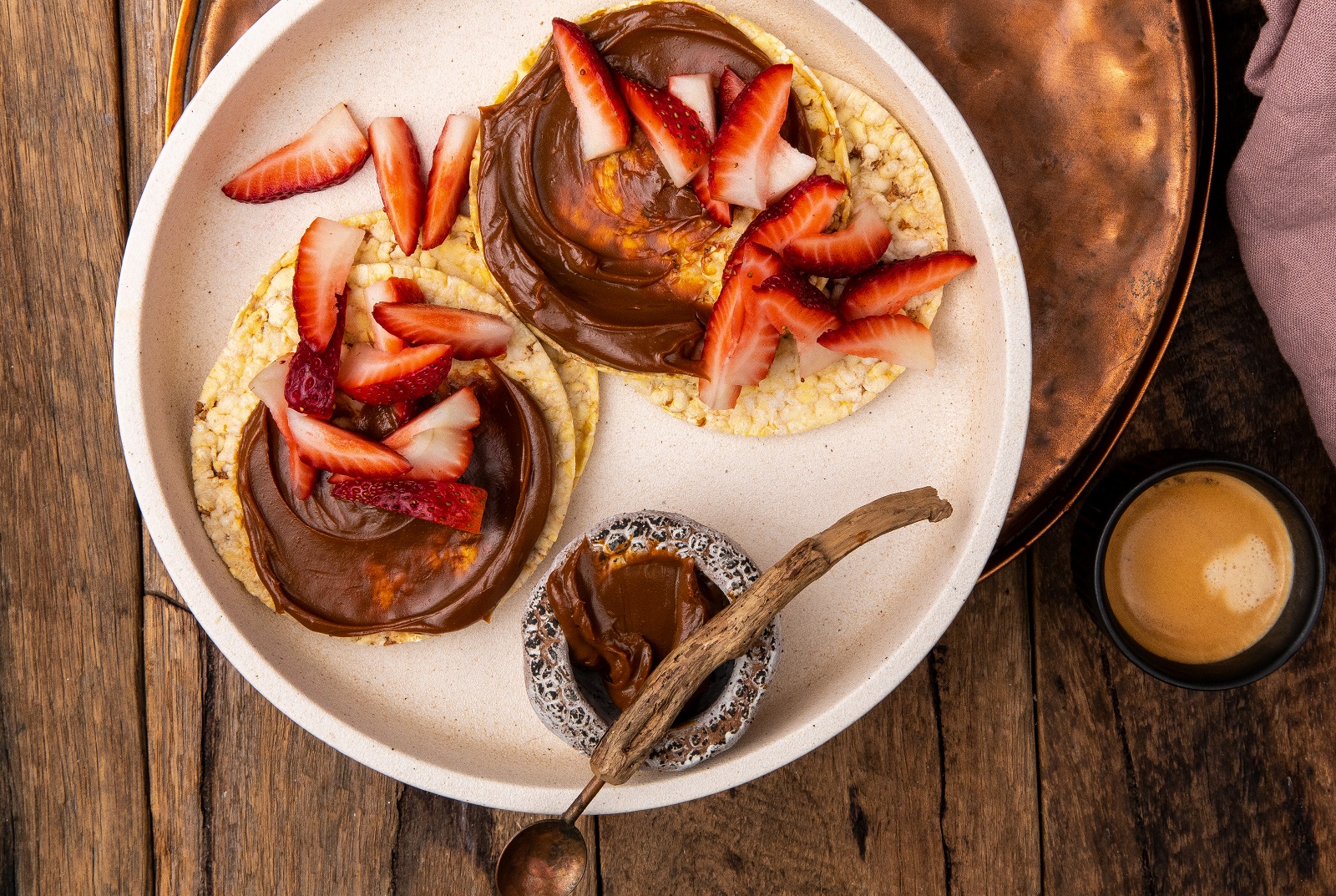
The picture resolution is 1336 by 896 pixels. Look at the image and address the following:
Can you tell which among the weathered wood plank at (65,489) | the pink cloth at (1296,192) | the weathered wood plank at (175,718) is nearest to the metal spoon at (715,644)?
the pink cloth at (1296,192)

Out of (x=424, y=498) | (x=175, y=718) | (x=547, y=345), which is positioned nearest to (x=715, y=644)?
(x=424, y=498)

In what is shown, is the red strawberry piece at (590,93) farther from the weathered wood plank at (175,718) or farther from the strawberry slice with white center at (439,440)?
the weathered wood plank at (175,718)

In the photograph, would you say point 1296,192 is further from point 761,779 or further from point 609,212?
point 761,779

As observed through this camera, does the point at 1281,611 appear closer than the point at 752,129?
No

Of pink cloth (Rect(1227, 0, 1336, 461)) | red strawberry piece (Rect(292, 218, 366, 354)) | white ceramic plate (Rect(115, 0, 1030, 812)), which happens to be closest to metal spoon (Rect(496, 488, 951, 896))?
white ceramic plate (Rect(115, 0, 1030, 812))

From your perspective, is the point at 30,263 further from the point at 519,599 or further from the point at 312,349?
the point at 519,599

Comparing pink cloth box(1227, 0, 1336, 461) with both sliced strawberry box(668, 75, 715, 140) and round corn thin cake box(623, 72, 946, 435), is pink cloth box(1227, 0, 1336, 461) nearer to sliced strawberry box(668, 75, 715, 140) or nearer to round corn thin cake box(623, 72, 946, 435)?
round corn thin cake box(623, 72, 946, 435)
